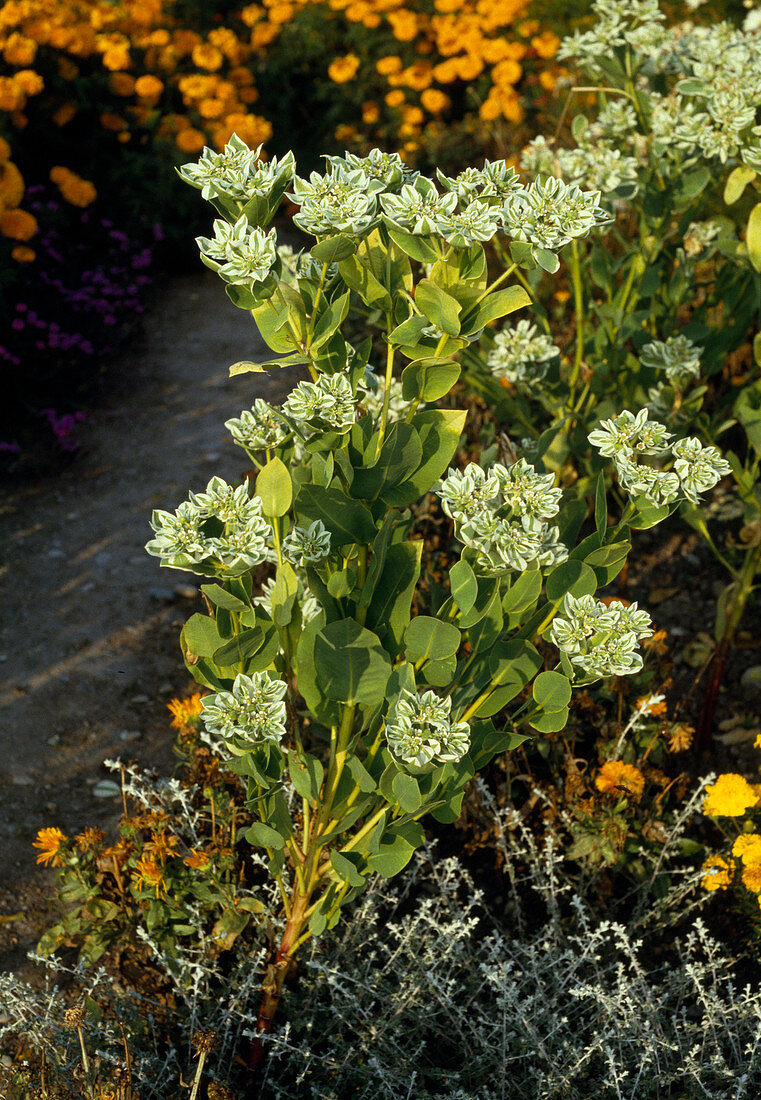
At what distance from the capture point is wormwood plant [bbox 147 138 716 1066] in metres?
1.22

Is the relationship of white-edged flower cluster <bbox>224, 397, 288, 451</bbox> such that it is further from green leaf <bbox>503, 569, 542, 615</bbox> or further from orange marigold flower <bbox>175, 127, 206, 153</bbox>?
orange marigold flower <bbox>175, 127, 206, 153</bbox>

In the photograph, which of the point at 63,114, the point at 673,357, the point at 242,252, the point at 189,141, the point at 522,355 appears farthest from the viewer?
the point at 189,141

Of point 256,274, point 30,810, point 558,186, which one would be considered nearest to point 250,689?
point 256,274

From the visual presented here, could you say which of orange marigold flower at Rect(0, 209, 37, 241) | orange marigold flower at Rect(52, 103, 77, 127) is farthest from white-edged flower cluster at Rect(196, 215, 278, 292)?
orange marigold flower at Rect(52, 103, 77, 127)

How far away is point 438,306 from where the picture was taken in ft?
4.09

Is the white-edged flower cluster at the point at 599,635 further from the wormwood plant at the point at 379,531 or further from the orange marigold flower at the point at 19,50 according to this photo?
the orange marigold flower at the point at 19,50

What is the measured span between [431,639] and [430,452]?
28cm

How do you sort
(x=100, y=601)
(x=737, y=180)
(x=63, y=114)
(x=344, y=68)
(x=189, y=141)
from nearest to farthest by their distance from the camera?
(x=737, y=180) → (x=100, y=601) → (x=63, y=114) → (x=189, y=141) → (x=344, y=68)

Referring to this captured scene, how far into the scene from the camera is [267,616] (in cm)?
149

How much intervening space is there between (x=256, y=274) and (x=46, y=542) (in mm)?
2392

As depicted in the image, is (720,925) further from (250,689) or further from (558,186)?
(558,186)

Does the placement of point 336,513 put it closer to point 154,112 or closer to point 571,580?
point 571,580

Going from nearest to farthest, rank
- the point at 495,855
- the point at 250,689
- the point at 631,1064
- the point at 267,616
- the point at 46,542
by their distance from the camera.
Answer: the point at 250,689
the point at 267,616
the point at 631,1064
the point at 495,855
the point at 46,542

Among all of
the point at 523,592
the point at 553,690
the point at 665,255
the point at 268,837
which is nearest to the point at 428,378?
the point at 523,592
